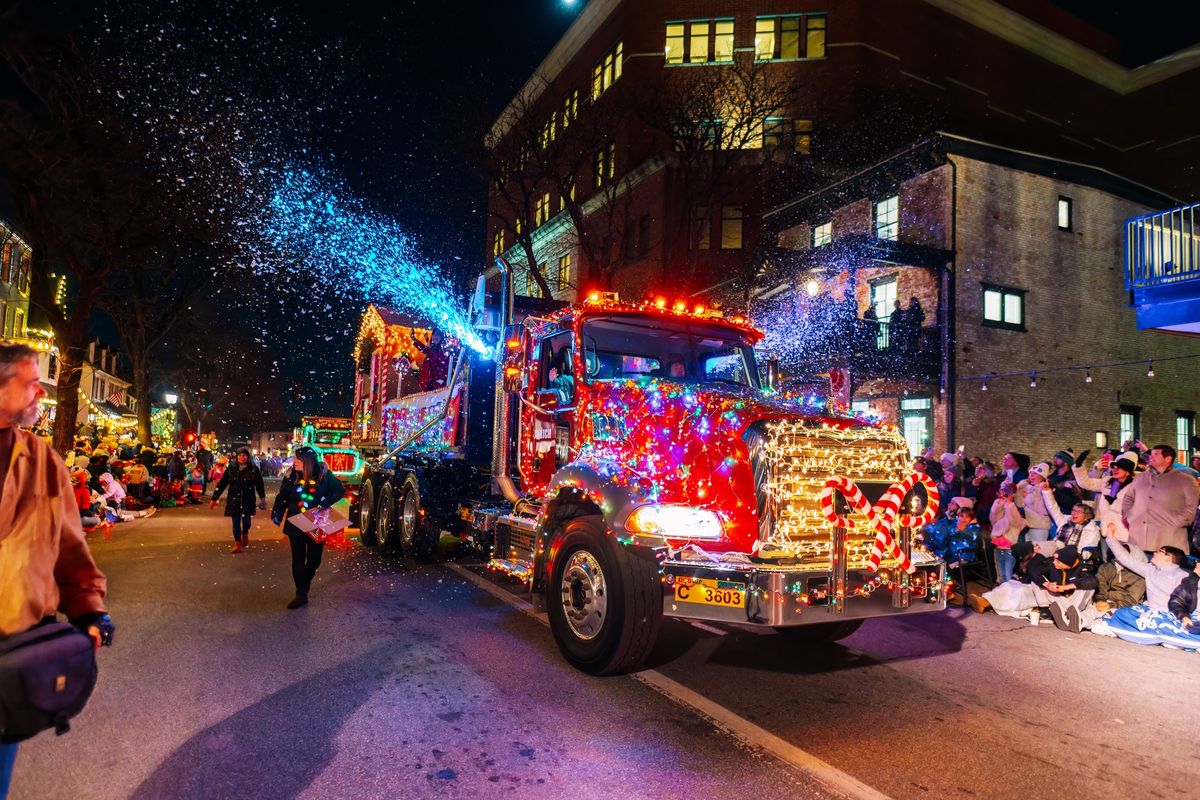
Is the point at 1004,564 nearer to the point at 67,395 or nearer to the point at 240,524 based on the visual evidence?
the point at 240,524

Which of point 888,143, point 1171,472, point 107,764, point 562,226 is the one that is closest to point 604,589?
point 107,764

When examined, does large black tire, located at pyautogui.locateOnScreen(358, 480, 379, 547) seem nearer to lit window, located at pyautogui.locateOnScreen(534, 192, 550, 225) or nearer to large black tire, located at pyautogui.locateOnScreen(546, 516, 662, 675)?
large black tire, located at pyautogui.locateOnScreen(546, 516, 662, 675)

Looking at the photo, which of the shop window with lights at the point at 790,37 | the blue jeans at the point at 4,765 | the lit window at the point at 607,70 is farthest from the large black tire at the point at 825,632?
the lit window at the point at 607,70

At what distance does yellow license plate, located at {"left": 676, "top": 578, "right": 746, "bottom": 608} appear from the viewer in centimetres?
494

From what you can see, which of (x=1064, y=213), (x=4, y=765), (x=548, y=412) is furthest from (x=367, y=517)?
(x=1064, y=213)

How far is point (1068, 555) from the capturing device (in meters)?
8.30

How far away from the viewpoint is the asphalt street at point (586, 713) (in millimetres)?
3861

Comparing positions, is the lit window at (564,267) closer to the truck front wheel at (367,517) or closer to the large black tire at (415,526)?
the truck front wheel at (367,517)

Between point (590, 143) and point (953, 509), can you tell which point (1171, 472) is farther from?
point (590, 143)

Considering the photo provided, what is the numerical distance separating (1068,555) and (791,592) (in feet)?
17.2

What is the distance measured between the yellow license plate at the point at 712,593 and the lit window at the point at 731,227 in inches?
972

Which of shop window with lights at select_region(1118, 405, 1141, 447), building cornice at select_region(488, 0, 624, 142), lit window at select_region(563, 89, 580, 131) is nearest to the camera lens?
shop window with lights at select_region(1118, 405, 1141, 447)

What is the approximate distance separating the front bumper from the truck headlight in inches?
9.9

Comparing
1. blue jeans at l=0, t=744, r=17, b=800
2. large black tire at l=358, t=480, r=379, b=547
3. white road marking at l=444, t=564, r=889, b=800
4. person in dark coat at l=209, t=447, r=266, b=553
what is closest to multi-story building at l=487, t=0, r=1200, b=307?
large black tire at l=358, t=480, r=379, b=547
